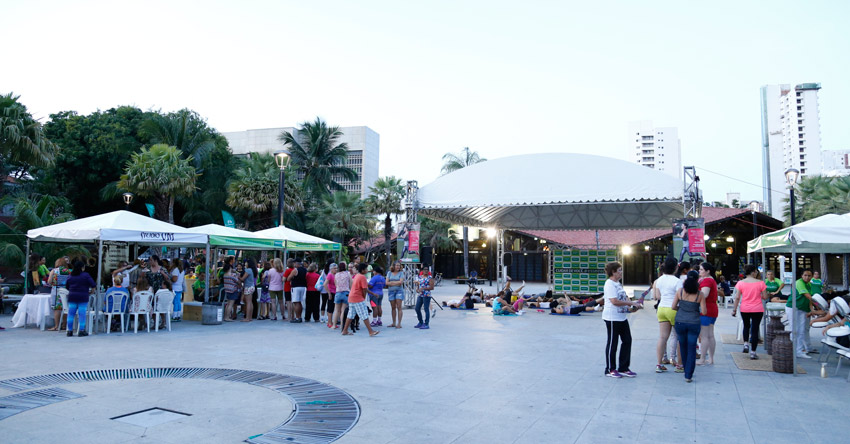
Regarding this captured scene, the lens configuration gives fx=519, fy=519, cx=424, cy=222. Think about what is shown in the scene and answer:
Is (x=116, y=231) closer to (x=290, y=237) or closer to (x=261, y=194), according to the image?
(x=290, y=237)

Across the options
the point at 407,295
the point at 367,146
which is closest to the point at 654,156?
the point at 367,146

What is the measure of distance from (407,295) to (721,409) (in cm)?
1294

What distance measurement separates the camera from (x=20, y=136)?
15.2 metres

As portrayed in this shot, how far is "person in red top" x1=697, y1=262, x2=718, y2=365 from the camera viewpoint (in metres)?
7.29

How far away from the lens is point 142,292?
1033 centimetres

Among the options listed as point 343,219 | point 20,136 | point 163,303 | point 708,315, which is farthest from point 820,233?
point 343,219

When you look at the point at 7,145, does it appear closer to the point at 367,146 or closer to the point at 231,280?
the point at 231,280

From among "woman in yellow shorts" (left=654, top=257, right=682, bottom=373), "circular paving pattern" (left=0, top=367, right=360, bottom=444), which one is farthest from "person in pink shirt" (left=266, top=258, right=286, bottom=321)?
"woman in yellow shorts" (left=654, top=257, right=682, bottom=373)

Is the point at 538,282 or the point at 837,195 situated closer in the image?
the point at 837,195

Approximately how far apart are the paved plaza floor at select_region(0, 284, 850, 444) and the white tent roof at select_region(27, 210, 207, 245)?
197cm

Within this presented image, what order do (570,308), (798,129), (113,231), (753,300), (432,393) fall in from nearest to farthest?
(432,393), (753,300), (113,231), (570,308), (798,129)

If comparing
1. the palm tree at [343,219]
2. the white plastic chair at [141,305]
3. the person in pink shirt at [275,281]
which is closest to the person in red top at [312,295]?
the person in pink shirt at [275,281]

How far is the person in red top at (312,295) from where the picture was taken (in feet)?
40.9

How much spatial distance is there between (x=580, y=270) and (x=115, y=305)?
50.5 feet
